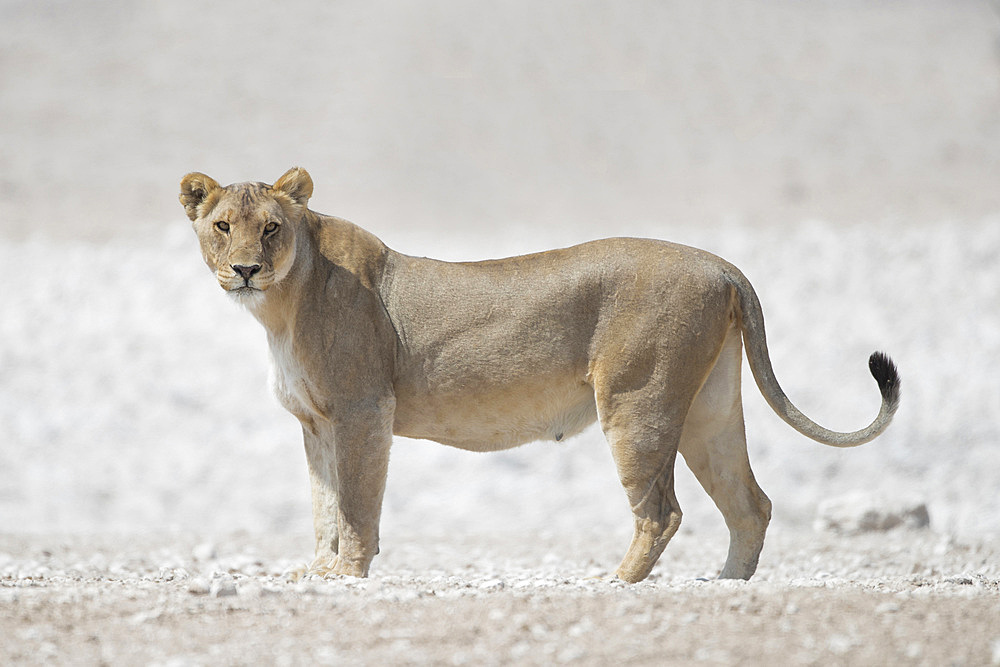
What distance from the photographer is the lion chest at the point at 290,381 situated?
8000mm

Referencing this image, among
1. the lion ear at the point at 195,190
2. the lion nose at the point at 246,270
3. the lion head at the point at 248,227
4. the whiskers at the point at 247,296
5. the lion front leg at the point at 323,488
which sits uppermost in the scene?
the lion ear at the point at 195,190

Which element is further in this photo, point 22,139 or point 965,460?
point 22,139

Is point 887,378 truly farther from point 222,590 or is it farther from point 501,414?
point 222,590

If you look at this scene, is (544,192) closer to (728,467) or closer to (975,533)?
(975,533)

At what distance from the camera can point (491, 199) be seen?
110 feet

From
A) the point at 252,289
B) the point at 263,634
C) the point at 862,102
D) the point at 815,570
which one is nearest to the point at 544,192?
the point at 862,102

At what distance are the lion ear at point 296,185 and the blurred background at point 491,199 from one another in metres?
9.84

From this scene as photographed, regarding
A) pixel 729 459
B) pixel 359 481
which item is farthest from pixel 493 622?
pixel 729 459

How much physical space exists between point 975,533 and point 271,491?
11.2m

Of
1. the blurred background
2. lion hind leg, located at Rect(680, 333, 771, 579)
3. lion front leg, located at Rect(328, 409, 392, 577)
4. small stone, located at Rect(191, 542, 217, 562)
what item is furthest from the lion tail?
the blurred background

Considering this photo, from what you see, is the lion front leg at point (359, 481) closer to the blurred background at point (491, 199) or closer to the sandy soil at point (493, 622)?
the sandy soil at point (493, 622)

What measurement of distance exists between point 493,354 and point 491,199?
25782mm

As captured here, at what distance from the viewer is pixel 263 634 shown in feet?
18.7

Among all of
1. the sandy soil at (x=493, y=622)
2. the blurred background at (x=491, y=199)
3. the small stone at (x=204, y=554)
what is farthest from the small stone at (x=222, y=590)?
the blurred background at (x=491, y=199)
